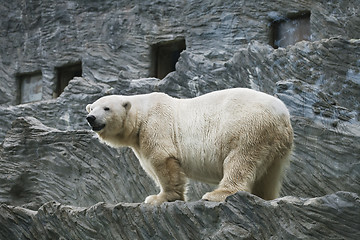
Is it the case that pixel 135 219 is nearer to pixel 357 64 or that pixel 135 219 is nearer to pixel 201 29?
pixel 357 64

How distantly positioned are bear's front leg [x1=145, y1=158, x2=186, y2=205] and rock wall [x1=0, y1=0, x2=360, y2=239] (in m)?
0.22

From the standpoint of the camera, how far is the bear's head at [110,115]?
720cm

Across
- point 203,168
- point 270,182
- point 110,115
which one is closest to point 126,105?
point 110,115

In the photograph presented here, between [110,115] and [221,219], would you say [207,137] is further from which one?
[110,115]

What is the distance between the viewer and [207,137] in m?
6.77

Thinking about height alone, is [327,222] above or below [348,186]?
above

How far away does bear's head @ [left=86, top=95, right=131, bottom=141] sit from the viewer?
7195 mm

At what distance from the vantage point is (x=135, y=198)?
1058 cm

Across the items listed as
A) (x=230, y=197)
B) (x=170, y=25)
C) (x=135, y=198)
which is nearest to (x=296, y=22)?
(x=170, y=25)

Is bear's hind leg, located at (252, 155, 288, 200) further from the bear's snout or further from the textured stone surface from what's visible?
the bear's snout

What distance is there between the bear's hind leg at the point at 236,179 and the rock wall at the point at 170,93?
0.65 feet

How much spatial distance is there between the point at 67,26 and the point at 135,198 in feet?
29.0

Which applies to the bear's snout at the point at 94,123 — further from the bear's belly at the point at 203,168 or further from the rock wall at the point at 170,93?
the bear's belly at the point at 203,168

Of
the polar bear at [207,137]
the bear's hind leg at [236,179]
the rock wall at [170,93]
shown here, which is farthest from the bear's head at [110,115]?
the bear's hind leg at [236,179]
